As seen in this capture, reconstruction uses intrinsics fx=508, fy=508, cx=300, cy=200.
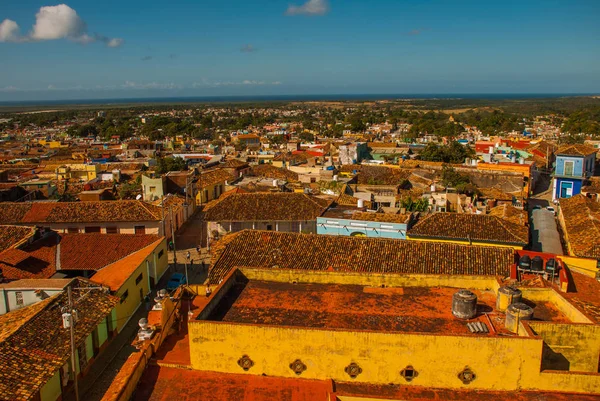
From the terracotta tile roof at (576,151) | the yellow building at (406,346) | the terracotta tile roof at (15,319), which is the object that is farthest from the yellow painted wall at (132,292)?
the terracotta tile roof at (576,151)

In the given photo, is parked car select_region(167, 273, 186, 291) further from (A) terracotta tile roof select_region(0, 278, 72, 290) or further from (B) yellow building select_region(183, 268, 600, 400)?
(B) yellow building select_region(183, 268, 600, 400)

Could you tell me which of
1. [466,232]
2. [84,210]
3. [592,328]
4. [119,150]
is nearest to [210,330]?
[592,328]

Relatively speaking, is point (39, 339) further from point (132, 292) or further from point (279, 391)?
point (279, 391)

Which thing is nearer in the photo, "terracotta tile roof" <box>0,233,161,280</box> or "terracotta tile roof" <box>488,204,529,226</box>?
"terracotta tile roof" <box>0,233,161,280</box>

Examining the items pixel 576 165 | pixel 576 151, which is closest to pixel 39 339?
pixel 576 165

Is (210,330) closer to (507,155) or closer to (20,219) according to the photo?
(20,219)

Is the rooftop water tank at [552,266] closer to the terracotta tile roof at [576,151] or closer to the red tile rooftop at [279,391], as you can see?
the red tile rooftop at [279,391]

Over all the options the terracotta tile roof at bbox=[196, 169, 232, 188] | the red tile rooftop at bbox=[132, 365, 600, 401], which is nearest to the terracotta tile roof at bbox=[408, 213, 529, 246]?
the red tile rooftop at bbox=[132, 365, 600, 401]
